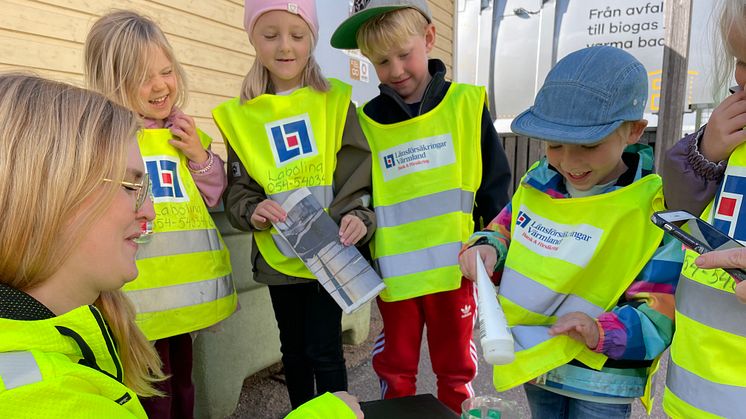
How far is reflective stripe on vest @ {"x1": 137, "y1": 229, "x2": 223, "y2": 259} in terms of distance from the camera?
1816mm

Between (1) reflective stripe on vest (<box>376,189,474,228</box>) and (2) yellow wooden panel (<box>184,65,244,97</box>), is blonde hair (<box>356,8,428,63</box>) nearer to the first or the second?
(1) reflective stripe on vest (<box>376,189,474,228</box>)

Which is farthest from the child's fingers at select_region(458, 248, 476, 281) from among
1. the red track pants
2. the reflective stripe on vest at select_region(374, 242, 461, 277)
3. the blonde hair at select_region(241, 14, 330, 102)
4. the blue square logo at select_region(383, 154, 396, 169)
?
the blonde hair at select_region(241, 14, 330, 102)

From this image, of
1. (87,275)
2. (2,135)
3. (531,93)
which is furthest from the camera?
(531,93)

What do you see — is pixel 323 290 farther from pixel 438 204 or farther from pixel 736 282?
pixel 736 282

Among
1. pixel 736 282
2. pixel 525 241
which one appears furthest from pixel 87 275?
pixel 736 282

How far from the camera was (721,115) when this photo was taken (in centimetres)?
112

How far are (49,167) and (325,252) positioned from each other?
1.08 meters

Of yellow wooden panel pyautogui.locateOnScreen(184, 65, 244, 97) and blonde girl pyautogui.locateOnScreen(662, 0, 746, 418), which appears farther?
yellow wooden panel pyautogui.locateOnScreen(184, 65, 244, 97)

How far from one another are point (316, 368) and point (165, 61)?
52.1 inches

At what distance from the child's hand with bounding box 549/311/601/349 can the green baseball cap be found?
1.28m

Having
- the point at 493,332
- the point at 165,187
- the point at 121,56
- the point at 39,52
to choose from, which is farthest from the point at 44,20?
the point at 493,332

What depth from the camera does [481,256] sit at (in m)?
1.63

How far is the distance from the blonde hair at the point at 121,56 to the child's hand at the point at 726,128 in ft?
5.77

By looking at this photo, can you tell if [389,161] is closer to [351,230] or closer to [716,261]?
[351,230]
